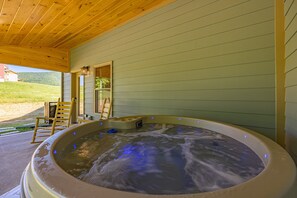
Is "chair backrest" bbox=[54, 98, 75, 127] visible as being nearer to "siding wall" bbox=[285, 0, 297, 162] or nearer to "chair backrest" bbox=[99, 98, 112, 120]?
"chair backrest" bbox=[99, 98, 112, 120]

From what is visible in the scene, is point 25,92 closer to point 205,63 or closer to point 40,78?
point 40,78

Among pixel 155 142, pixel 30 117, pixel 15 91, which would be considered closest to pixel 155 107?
pixel 155 142

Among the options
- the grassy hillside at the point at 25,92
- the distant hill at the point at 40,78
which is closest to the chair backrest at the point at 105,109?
the grassy hillside at the point at 25,92

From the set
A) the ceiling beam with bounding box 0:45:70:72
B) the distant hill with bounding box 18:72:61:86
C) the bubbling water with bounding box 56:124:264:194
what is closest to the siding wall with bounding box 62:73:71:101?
the ceiling beam with bounding box 0:45:70:72

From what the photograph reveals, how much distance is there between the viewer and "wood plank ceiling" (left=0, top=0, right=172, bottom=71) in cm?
249

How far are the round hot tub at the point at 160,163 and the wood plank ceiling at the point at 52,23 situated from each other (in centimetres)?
192

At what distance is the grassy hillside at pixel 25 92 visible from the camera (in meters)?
6.75

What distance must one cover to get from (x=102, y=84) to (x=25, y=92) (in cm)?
543

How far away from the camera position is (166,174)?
3.88ft

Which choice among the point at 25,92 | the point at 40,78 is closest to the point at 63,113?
the point at 25,92

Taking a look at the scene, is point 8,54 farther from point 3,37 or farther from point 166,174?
point 166,174

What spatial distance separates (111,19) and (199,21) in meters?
1.78

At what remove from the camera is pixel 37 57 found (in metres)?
4.58

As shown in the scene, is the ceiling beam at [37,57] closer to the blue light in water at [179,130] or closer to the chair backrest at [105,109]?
the chair backrest at [105,109]
